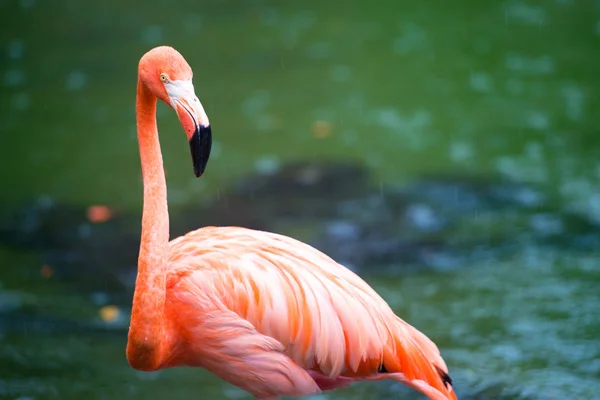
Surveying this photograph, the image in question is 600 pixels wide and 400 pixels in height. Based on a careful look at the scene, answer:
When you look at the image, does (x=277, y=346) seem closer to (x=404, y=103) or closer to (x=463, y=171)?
(x=463, y=171)

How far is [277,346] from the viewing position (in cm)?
335

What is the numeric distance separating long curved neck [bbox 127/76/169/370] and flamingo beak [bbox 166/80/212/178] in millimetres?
258

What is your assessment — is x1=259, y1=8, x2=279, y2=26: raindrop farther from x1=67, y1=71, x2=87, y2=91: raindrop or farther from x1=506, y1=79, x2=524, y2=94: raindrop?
x1=506, y1=79, x2=524, y2=94: raindrop

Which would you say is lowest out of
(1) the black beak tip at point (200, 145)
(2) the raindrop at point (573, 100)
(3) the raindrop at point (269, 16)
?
(1) the black beak tip at point (200, 145)

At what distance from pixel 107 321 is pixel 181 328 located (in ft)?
5.27

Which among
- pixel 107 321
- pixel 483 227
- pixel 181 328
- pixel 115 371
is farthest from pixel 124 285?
pixel 483 227

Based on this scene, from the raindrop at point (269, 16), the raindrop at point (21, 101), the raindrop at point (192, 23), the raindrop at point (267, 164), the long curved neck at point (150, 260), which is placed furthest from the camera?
the raindrop at point (269, 16)

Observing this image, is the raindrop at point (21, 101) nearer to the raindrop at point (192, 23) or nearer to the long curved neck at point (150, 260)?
the raindrop at point (192, 23)

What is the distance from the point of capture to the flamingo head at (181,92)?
3.01 m

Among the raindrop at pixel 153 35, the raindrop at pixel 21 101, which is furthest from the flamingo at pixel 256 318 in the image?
the raindrop at pixel 153 35

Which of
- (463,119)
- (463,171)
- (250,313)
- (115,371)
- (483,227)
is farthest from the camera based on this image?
(463,119)

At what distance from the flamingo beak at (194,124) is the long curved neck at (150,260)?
258 millimetres

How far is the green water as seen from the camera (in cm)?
449

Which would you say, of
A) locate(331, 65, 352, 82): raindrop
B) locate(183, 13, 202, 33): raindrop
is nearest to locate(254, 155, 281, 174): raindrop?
locate(331, 65, 352, 82): raindrop
